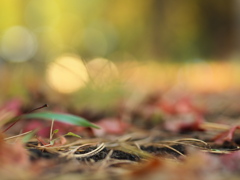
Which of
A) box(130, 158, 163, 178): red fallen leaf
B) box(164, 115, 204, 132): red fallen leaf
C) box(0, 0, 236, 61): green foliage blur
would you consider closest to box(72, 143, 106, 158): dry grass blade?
box(130, 158, 163, 178): red fallen leaf

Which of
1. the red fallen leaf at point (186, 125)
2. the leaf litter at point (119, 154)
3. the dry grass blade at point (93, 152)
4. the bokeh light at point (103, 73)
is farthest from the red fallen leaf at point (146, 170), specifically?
the bokeh light at point (103, 73)

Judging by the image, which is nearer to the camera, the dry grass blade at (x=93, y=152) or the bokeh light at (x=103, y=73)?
the dry grass blade at (x=93, y=152)

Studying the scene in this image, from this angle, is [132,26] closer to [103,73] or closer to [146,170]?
[103,73]

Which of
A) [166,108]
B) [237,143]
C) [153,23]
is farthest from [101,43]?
[237,143]

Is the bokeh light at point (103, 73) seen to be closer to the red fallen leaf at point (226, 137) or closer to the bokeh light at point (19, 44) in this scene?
the red fallen leaf at point (226, 137)

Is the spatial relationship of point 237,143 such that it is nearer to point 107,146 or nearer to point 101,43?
point 107,146
